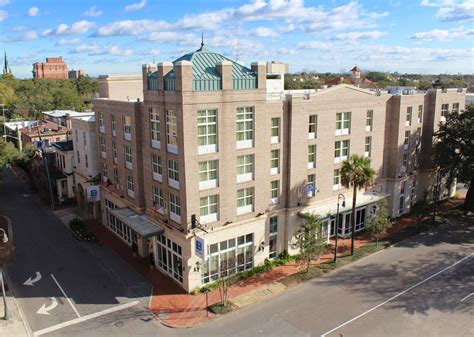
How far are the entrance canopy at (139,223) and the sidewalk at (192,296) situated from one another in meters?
3.74

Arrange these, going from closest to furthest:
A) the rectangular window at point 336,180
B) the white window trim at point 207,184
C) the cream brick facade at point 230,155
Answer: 1. the cream brick facade at point 230,155
2. the white window trim at point 207,184
3. the rectangular window at point 336,180

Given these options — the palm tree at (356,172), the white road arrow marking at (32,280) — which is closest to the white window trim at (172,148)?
the palm tree at (356,172)

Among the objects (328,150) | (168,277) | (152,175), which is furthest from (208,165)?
(328,150)

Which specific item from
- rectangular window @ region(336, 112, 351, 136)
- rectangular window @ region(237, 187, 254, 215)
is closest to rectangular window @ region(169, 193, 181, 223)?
rectangular window @ region(237, 187, 254, 215)

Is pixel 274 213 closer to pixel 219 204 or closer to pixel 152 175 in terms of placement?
pixel 219 204

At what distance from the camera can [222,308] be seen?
27938 millimetres

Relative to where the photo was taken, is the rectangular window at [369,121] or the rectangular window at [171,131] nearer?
the rectangular window at [171,131]

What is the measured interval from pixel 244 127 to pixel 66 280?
18.4 metres

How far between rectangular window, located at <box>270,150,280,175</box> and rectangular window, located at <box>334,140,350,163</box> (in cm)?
696

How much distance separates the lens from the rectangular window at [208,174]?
96.6 feet

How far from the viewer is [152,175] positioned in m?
33.5

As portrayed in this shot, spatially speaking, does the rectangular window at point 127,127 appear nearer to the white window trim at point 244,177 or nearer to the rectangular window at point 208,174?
the rectangular window at point 208,174

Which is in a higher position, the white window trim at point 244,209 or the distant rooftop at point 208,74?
the distant rooftop at point 208,74

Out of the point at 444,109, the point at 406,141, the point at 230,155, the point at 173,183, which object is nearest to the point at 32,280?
the point at 173,183
